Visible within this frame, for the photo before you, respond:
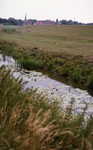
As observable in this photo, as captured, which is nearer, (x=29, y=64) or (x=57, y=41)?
(x=29, y=64)

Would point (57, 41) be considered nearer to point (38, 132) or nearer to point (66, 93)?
point (66, 93)

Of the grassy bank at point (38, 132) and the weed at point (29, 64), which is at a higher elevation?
the grassy bank at point (38, 132)

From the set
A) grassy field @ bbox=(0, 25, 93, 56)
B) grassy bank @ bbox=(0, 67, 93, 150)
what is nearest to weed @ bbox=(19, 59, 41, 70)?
grassy field @ bbox=(0, 25, 93, 56)

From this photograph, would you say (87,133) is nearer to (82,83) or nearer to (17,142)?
(17,142)

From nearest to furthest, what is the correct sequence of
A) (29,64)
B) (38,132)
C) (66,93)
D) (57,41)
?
(38,132)
(66,93)
(29,64)
(57,41)

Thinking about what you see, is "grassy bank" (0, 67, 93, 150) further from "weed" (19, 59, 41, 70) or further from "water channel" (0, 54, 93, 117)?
"weed" (19, 59, 41, 70)

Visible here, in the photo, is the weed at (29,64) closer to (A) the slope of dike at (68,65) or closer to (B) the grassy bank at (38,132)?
(A) the slope of dike at (68,65)

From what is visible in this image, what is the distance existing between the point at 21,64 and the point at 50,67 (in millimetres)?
2547

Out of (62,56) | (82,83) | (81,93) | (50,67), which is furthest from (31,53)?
(81,93)

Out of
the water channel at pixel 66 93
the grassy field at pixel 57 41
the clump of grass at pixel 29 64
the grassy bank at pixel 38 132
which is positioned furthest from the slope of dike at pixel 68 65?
the grassy bank at pixel 38 132

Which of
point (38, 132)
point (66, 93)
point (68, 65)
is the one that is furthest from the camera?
point (68, 65)

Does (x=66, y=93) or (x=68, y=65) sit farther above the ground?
(x=68, y=65)

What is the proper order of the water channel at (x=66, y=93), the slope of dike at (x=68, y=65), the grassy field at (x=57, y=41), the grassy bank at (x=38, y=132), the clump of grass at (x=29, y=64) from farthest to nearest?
1. the grassy field at (x=57, y=41)
2. the clump of grass at (x=29, y=64)
3. the slope of dike at (x=68, y=65)
4. the water channel at (x=66, y=93)
5. the grassy bank at (x=38, y=132)

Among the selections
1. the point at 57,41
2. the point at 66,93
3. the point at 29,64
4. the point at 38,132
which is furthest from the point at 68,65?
the point at 57,41
